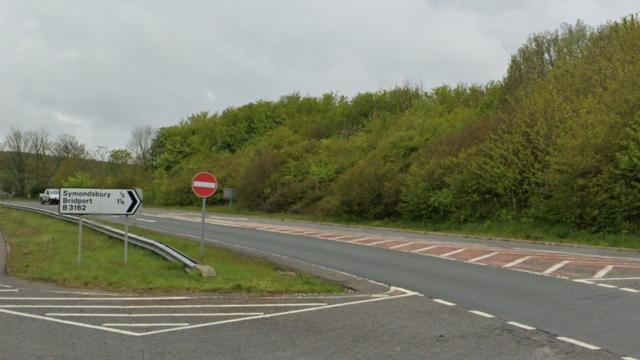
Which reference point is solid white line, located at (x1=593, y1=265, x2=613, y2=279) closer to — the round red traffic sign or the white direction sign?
the round red traffic sign

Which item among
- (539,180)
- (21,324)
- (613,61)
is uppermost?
(613,61)

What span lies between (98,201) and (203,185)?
2683mm

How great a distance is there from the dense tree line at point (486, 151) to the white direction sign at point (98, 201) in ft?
59.9

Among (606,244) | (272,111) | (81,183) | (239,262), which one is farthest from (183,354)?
(81,183)

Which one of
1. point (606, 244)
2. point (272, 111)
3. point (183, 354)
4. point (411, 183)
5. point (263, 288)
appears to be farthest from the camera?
point (272, 111)

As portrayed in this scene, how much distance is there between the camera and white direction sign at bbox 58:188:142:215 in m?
14.9

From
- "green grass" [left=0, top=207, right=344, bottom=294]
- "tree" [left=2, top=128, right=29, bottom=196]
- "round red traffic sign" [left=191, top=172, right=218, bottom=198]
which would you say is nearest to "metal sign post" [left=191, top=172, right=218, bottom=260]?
"round red traffic sign" [left=191, top=172, right=218, bottom=198]

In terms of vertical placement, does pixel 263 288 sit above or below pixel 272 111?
below

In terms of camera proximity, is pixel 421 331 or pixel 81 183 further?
pixel 81 183

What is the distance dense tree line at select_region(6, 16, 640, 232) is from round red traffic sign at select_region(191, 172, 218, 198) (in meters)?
16.1

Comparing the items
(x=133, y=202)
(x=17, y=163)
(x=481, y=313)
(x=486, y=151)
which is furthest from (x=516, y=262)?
(x=17, y=163)

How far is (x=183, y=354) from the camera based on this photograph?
6.92 meters

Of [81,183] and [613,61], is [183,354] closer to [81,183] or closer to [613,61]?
[613,61]

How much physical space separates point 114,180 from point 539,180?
2855 inches
